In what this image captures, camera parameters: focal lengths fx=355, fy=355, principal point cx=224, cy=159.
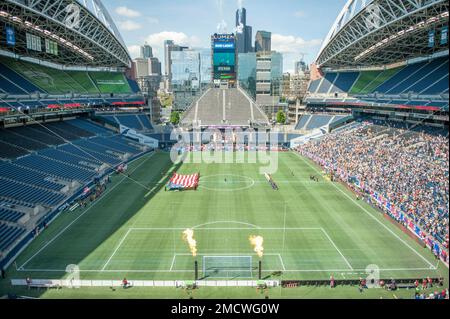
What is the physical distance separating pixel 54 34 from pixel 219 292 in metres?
42.4

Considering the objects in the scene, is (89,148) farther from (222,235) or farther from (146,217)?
(222,235)

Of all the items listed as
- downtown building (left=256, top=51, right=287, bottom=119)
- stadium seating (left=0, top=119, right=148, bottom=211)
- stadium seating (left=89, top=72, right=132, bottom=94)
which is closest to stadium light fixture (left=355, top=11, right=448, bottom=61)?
stadium seating (left=0, top=119, right=148, bottom=211)

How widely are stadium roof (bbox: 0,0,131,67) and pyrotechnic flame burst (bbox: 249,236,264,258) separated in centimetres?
2965

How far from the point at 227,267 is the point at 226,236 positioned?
15.4 feet

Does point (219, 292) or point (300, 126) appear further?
point (300, 126)

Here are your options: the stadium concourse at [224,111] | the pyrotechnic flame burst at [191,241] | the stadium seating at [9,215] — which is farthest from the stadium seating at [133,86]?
the pyrotechnic flame burst at [191,241]

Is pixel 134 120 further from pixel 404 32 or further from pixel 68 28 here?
pixel 404 32

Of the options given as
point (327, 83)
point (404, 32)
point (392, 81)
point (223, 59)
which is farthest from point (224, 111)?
point (404, 32)

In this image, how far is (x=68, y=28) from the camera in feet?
139

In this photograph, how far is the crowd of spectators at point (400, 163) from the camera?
69.8 ft

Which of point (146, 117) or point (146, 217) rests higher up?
point (146, 117)

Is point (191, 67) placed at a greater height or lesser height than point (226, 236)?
greater
